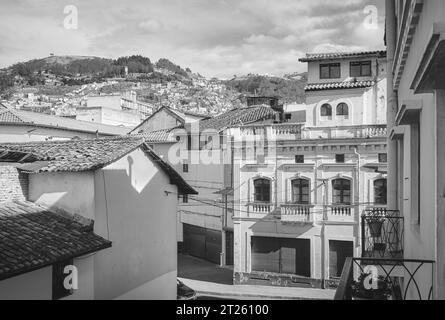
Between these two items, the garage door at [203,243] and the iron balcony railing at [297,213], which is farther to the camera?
the garage door at [203,243]

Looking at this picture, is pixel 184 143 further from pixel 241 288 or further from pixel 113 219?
pixel 113 219

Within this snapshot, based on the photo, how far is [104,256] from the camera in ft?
37.8

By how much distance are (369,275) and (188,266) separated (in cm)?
2113

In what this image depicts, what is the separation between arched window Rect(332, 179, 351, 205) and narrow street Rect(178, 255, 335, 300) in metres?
4.50

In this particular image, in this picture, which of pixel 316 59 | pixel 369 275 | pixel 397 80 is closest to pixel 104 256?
pixel 369 275

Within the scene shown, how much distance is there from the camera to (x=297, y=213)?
74.7 ft

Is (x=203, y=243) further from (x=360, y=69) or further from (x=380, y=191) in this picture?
(x=360, y=69)

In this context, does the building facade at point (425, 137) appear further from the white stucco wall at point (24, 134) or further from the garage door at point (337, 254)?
the white stucco wall at point (24, 134)

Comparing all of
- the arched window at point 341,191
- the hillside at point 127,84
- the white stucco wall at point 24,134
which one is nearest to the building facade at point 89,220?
the arched window at point 341,191

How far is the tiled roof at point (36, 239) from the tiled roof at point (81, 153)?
3.83ft

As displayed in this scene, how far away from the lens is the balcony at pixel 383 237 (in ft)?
27.1

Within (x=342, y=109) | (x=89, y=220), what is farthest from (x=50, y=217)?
(x=342, y=109)

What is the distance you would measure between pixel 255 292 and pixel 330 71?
12242mm

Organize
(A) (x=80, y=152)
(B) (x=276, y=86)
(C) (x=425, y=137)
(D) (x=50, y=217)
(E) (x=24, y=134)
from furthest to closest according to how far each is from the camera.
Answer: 1. (B) (x=276, y=86)
2. (E) (x=24, y=134)
3. (A) (x=80, y=152)
4. (D) (x=50, y=217)
5. (C) (x=425, y=137)
